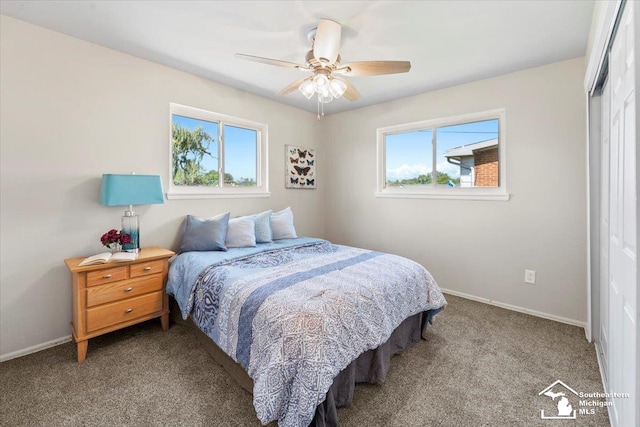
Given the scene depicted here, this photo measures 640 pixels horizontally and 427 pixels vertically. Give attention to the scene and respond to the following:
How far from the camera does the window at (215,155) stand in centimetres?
307

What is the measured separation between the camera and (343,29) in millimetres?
2137

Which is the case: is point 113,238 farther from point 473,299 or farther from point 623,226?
point 473,299

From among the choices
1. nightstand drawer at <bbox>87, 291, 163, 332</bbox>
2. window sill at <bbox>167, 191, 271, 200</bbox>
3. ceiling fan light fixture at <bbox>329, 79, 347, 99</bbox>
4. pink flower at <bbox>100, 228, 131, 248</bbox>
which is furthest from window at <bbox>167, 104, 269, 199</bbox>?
ceiling fan light fixture at <bbox>329, 79, 347, 99</bbox>

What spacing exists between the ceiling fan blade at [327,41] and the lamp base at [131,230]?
Result: 2.04 metres

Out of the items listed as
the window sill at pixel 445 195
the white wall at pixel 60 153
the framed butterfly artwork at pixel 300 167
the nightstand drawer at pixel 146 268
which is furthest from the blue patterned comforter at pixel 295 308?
the framed butterfly artwork at pixel 300 167

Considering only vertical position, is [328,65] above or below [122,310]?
above

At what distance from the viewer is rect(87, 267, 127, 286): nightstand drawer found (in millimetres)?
2080

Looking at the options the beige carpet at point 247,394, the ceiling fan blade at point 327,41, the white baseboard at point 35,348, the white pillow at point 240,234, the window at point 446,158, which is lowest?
the beige carpet at point 247,394

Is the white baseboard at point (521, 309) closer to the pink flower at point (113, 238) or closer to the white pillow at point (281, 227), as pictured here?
the white pillow at point (281, 227)

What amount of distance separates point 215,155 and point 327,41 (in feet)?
6.63

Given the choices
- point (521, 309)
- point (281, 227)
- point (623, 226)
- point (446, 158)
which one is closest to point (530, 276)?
point (521, 309)

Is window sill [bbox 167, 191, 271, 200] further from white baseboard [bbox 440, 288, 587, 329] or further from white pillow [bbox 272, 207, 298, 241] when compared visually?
white baseboard [bbox 440, 288, 587, 329]

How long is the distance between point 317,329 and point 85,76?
2.76m

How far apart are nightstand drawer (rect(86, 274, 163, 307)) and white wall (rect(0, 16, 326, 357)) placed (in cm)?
48
